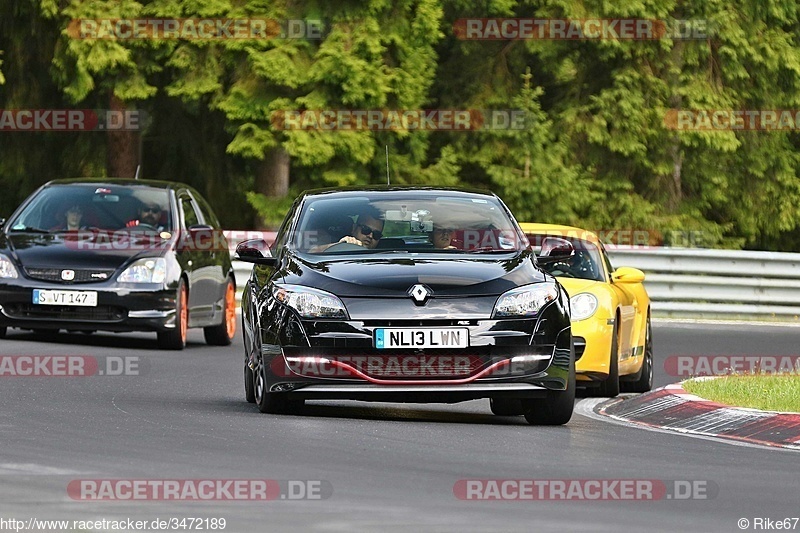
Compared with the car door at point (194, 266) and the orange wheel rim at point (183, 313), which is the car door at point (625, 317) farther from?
the car door at point (194, 266)

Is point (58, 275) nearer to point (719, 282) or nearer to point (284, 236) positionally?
point (284, 236)

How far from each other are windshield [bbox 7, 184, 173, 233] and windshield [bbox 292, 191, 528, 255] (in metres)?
6.37

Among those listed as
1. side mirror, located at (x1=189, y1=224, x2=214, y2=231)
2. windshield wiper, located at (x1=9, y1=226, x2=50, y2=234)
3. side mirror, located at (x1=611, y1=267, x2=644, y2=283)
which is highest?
windshield wiper, located at (x1=9, y1=226, x2=50, y2=234)

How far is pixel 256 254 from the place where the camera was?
13250 mm

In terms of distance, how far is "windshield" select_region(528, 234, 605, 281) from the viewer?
53.6 feet

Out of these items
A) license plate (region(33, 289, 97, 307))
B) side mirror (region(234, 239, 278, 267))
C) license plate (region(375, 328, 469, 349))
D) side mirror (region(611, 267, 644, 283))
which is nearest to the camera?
license plate (region(375, 328, 469, 349))

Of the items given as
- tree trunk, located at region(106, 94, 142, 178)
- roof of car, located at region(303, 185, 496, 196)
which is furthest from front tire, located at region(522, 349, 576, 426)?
tree trunk, located at region(106, 94, 142, 178)

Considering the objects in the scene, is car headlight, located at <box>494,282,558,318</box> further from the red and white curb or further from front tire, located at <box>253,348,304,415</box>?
front tire, located at <box>253,348,304,415</box>

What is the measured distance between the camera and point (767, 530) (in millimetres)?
8336

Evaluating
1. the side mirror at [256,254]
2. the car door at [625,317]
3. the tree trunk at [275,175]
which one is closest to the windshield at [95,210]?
the car door at [625,317]

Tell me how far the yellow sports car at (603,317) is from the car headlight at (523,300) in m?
2.88

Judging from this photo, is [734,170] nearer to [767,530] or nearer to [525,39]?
[525,39]

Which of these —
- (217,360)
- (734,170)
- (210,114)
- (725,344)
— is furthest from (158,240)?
(734,170)

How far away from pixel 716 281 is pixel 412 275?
16429mm
